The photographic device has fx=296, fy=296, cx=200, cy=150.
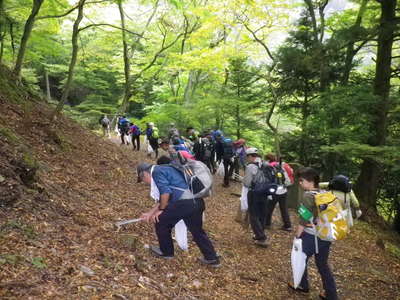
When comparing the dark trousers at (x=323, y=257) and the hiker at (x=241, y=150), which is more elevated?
the hiker at (x=241, y=150)

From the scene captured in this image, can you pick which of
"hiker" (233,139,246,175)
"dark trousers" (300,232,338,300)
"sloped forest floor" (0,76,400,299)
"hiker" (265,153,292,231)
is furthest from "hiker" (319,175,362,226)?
"hiker" (233,139,246,175)

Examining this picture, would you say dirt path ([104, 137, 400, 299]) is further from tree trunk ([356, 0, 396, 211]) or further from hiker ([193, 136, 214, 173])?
hiker ([193, 136, 214, 173])

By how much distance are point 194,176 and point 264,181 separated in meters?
2.18

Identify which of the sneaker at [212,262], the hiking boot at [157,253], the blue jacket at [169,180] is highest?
the blue jacket at [169,180]

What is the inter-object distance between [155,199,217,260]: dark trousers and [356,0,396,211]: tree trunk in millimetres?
6794

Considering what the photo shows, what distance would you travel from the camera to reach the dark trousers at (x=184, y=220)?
418 cm

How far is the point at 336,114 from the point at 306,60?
2.42 metres

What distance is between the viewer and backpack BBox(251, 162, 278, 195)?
5.83 metres

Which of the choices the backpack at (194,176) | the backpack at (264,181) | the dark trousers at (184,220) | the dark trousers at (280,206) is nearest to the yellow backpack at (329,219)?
the backpack at (194,176)

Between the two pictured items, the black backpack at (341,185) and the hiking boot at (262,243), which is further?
the hiking boot at (262,243)

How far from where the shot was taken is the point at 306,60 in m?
10.7

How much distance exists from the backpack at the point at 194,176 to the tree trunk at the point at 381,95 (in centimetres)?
667

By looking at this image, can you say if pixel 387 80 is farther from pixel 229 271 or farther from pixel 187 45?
pixel 187 45

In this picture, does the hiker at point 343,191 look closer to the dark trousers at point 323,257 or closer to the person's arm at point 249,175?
the dark trousers at point 323,257
